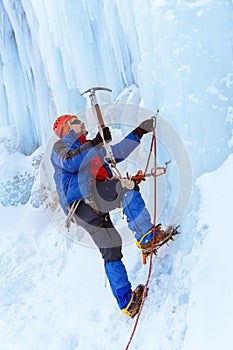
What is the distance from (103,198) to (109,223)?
204mm

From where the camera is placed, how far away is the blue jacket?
298cm

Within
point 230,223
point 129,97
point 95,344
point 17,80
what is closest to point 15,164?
point 17,80

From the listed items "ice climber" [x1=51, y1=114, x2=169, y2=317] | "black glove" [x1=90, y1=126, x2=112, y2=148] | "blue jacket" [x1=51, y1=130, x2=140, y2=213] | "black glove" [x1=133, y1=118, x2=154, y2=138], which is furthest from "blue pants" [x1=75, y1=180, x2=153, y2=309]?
"black glove" [x1=133, y1=118, x2=154, y2=138]

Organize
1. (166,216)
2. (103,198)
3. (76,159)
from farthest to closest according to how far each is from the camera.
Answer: (166,216) → (103,198) → (76,159)

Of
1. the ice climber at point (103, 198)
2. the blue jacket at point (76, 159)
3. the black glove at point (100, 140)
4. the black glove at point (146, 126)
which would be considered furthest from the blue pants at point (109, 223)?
the black glove at point (146, 126)

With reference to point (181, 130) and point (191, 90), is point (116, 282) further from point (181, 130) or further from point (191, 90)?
point (191, 90)

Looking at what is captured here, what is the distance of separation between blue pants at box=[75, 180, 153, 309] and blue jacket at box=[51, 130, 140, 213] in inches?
4.3

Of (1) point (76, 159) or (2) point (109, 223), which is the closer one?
(1) point (76, 159)

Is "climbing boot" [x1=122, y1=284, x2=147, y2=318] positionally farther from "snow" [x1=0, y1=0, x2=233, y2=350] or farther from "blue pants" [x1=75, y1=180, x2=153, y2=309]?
"snow" [x1=0, y1=0, x2=233, y2=350]

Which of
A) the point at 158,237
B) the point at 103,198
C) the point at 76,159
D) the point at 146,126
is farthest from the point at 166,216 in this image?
the point at 76,159

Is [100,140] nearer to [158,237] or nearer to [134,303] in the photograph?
[158,237]

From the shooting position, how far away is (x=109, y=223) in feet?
10.3

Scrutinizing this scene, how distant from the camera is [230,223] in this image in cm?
276

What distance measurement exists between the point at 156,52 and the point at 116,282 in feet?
6.93
